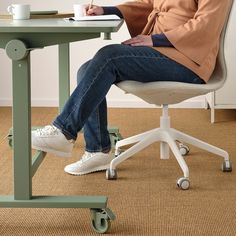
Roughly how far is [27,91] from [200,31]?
0.86 m

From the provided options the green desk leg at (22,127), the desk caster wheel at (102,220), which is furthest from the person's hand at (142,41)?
the desk caster wheel at (102,220)

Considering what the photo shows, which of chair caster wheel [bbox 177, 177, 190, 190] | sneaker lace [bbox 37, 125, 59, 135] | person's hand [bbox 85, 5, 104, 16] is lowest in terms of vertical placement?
chair caster wheel [bbox 177, 177, 190, 190]

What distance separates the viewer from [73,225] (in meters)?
2.36

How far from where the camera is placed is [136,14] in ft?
10.4

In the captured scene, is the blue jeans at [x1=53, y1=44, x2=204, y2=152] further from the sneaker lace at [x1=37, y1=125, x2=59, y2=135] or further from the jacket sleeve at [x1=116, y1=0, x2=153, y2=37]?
the jacket sleeve at [x1=116, y1=0, x2=153, y2=37]

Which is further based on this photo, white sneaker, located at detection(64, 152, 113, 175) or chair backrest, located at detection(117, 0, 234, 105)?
white sneaker, located at detection(64, 152, 113, 175)

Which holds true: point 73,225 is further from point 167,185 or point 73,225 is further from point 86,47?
point 86,47

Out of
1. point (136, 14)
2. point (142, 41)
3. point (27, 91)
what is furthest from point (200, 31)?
point (27, 91)

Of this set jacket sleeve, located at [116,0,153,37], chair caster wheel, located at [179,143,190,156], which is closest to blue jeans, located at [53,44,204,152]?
jacket sleeve, located at [116,0,153,37]

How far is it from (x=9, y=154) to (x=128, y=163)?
661 millimetres

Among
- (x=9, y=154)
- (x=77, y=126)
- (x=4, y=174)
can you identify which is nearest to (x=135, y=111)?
(x=9, y=154)

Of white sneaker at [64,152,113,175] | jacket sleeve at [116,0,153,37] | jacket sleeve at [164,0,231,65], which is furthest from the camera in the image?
jacket sleeve at [116,0,153,37]

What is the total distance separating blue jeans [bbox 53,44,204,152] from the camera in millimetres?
2557

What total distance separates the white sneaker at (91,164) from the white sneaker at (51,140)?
474 mm
